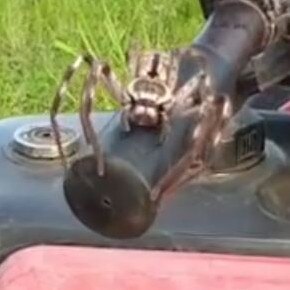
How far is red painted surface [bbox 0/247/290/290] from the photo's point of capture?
108 cm

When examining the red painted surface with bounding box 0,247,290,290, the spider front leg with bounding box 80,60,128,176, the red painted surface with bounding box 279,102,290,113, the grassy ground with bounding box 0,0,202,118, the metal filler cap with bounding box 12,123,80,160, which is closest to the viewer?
the spider front leg with bounding box 80,60,128,176

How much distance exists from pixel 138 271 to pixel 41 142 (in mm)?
186

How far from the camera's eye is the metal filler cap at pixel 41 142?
1.20m

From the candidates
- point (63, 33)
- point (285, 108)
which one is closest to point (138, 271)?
point (285, 108)

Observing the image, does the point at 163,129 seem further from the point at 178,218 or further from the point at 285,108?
the point at 285,108

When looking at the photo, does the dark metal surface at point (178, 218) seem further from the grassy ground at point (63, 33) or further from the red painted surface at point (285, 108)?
the grassy ground at point (63, 33)

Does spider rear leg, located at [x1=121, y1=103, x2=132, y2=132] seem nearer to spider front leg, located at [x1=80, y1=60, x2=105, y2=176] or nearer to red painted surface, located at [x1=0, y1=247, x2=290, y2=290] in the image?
spider front leg, located at [x1=80, y1=60, x2=105, y2=176]

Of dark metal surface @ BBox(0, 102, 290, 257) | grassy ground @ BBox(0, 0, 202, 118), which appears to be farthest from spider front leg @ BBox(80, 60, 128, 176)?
grassy ground @ BBox(0, 0, 202, 118)

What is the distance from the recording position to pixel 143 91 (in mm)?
877

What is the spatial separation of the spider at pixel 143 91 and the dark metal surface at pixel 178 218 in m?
0.20

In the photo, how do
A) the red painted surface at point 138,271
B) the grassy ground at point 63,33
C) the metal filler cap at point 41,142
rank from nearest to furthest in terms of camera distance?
the red painted surface at point 138,271, the metal filler cap at point 41,142, the grassy ground at point 63,33

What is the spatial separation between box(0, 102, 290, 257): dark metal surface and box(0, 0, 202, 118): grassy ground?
5.51 feet

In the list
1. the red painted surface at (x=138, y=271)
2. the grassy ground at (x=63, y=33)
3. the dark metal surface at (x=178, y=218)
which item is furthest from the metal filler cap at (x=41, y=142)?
the grassy ground at (x=63, y=33)

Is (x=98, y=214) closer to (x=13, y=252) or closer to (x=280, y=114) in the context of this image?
(x=13, y=252)
